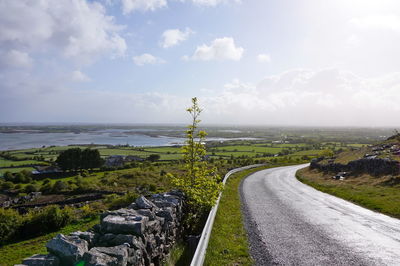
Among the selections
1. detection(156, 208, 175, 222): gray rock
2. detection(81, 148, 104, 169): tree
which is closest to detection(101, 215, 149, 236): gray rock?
detection(156, 208, 175, 222): gray rock

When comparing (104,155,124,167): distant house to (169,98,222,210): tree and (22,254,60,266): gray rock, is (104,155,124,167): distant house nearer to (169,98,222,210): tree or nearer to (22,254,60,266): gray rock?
(169,98,222,210): tree

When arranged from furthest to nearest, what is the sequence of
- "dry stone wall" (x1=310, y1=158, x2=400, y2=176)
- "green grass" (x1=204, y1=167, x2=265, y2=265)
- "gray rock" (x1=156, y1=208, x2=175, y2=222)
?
"dry stone wall" (x1=310, y1=158, x2=400, y2=176) → "gray rock" (x1=156, y1=208, x2=175, y2=222) → "green grass" (x1=204, y1=167, x2=265, y2=265)

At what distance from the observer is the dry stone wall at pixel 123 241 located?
230 inches

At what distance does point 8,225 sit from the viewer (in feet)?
68.8

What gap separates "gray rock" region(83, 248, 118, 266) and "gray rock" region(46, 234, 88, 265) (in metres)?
0.20

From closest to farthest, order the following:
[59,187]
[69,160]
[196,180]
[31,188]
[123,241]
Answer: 1. [123,241]
2. [196,180]
3. [59,187]
4. [31,188]
5. [69,160]

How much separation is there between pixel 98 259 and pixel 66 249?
84 cm

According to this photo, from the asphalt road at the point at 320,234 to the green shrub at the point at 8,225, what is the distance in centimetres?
1894

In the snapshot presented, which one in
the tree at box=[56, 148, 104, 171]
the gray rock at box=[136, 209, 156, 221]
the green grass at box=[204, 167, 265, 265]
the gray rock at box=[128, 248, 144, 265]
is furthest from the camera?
the tree at box=[56, 148, 104, 171]

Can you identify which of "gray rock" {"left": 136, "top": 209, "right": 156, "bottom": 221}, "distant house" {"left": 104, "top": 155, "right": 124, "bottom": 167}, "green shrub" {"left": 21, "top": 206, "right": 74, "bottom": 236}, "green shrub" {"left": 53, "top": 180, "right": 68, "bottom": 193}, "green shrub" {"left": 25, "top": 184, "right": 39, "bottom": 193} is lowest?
"distant house" {"left": 104, "top": 155, "right": 124, "bottom": 167}

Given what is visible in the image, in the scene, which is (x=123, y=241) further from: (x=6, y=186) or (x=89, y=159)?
(x=89, y=159)

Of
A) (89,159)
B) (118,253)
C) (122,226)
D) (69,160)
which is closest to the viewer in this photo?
(118,253)

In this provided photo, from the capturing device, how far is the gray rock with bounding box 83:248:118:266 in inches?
219

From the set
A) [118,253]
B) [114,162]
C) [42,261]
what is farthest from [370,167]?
[114,162]
